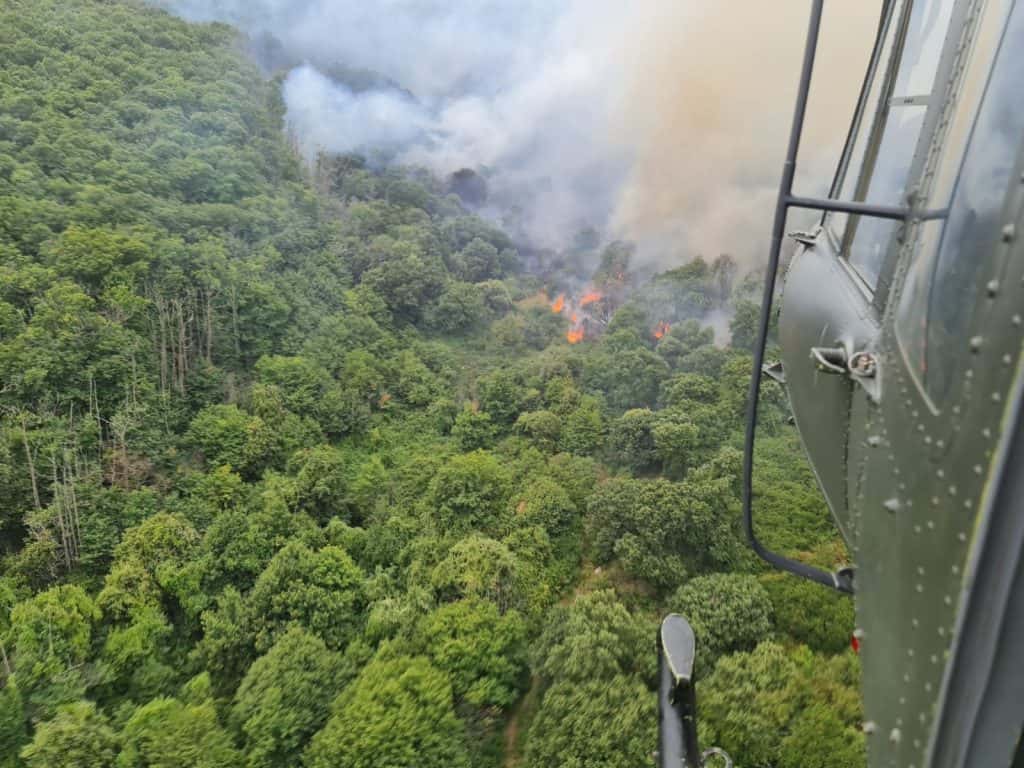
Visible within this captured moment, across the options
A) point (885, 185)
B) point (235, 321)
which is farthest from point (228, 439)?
point (885, 185)

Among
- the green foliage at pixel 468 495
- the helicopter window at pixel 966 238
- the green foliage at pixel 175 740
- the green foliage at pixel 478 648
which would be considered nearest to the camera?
the helicopter window at pixel 966 238

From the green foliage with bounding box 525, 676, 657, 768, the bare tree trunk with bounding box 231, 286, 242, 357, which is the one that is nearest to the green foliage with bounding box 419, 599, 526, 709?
the green foliage with bounding box 525, 676, 657, 768

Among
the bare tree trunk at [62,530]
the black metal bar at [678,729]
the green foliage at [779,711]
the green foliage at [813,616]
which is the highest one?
the bare tree trunk at [62,530]

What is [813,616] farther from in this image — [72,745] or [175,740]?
[72,745]

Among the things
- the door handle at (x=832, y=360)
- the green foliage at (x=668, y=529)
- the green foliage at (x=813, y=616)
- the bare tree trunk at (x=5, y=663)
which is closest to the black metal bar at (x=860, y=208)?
the door handle at (x=832, y=360)

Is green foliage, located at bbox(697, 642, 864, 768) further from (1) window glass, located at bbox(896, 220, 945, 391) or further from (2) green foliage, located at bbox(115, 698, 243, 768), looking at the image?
(1) window glass, located at bbox(896, 220, 945, 391)

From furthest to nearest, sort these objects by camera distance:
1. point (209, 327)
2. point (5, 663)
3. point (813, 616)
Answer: point (209, 327) → point (813, 616) → point (5, 663)

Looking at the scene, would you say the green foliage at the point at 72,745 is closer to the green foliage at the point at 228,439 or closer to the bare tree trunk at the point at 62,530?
the bare tree trunk at the point at 62,530
